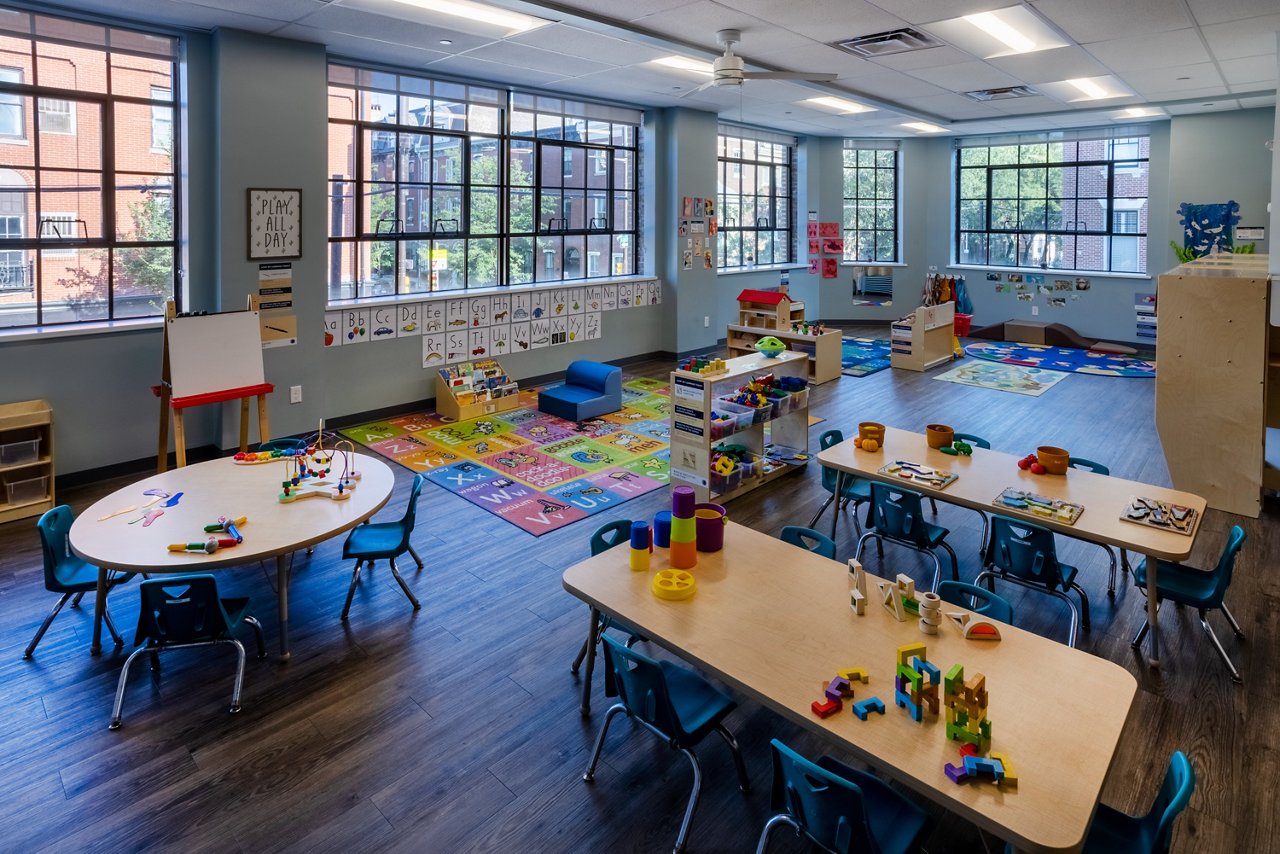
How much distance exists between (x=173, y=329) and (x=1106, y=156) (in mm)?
12371

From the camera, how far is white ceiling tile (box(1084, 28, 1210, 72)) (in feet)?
20.6

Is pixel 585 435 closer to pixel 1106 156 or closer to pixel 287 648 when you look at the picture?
pixel 287 648

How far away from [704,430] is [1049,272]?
30.9ft

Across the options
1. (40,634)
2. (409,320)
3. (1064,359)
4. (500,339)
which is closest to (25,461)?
(40,634)

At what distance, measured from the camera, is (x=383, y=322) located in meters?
7.51

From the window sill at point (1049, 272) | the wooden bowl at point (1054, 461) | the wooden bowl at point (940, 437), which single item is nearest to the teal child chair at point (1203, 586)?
the wooden bowl at point (1054, 461)

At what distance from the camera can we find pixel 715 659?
246 centimetres

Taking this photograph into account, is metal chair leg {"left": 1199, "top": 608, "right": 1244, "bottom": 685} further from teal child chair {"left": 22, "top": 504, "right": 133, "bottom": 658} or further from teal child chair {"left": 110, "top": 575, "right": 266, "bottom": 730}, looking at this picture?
teal child chair {"left": 22, "top": 504, "right": 133, "bottom": 658}

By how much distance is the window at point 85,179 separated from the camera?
540 centimetres

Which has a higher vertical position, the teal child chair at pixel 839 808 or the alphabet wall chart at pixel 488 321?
the alphabet wall chart at pixel 488 321

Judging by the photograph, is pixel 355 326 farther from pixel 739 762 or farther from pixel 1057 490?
pixel 1057 490

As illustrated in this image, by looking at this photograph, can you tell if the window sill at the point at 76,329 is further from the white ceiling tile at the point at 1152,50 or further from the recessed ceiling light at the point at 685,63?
the white ceiling tile at the point at 1152,50

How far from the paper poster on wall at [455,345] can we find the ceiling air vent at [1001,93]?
6.21m

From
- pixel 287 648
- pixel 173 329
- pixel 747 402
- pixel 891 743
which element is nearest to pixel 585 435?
pixel 747 402
